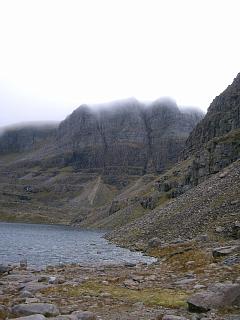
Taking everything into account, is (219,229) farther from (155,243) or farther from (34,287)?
(34,287)

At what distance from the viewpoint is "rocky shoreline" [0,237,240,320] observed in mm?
20031

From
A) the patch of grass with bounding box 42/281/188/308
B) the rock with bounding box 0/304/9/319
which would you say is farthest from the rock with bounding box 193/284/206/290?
the rock with bounding box 0/304/9/319

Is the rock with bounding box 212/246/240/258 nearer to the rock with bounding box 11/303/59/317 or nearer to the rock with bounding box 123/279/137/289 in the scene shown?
the rock with bounding box 123/279/137/289

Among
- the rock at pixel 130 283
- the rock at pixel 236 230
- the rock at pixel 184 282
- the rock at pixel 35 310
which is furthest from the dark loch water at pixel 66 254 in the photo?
the rock at pixel 35 310

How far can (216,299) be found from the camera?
20.5 m

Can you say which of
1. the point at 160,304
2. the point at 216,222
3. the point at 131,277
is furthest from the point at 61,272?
the point at 216,222

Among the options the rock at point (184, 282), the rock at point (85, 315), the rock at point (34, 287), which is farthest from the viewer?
the rock at point (184, 282)

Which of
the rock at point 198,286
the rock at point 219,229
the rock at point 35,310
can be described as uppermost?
the rock at point 219,229

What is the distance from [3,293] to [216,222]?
4269 centimetres

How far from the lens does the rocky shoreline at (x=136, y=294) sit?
2003cm

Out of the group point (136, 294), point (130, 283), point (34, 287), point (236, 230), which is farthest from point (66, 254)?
point (136, 294)

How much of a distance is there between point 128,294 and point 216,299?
678 centimetres

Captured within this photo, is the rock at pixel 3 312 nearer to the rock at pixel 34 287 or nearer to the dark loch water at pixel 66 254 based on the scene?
the rock at pixel 34 287

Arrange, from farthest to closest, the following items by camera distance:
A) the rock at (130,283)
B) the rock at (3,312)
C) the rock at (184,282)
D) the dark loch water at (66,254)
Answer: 1. the dark loch water at (66,254)
2. the rock at (130,283)
3. the rock at (184,282)
4. the rock at (3,312)
